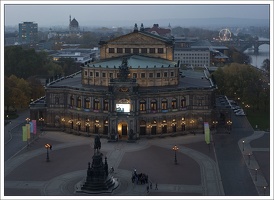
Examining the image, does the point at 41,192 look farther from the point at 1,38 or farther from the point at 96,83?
the point at 96,83

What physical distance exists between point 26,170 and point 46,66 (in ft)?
310

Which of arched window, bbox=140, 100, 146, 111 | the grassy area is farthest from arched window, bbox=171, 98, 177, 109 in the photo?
Result: the grassy area

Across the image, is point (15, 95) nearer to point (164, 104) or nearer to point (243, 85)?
point (164, 104)

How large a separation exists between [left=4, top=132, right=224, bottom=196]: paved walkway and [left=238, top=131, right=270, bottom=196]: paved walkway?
221 inches

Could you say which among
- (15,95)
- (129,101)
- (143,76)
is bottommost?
(15,95)

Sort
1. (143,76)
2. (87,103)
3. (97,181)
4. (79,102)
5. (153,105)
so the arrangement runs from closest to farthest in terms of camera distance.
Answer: (97,181) < (153,105) < (87,103) < (79,102) < (143,76)

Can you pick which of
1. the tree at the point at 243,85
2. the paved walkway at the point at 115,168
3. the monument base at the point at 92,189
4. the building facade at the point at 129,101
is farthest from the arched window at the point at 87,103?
the tree at the point at 243,85

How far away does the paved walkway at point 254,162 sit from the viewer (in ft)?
209

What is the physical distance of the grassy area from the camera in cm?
10362

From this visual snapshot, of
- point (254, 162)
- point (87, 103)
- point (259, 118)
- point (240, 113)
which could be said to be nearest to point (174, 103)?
point (87, 103)

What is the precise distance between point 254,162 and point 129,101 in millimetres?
29426

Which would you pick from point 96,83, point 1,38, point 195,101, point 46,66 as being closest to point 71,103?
point 96,83

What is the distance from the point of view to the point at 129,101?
92562mm

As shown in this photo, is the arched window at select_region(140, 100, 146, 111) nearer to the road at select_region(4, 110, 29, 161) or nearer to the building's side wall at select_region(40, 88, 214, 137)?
the building's side wall at select_region(40, 88, 214, 137)
